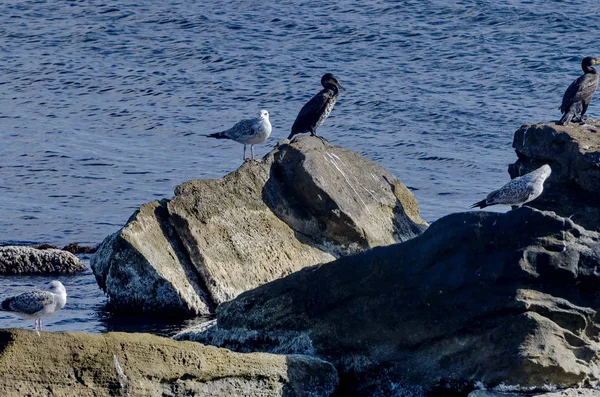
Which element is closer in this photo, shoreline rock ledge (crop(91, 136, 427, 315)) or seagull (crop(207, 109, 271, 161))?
shoreline rock ledge (crop(91, 136, 427, 315))

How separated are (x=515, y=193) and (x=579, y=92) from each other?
3.27m

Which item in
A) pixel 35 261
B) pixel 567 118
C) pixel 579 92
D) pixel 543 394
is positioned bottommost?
pixel 35 261

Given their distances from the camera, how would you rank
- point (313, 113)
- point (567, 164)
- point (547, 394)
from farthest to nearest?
1. point (313, 113)
2. point (567, 164)
3. point (547, 394)

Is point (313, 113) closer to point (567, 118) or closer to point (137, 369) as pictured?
point (567, 118)

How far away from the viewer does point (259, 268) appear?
12977 mm

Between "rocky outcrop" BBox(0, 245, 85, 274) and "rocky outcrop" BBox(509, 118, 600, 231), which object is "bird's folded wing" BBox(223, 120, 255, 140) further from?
"rocky outcrop" BBox(509, 118, 600, 231)

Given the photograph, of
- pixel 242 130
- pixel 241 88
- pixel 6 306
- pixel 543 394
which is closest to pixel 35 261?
pixel 242 130

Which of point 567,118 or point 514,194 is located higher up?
point 567,118

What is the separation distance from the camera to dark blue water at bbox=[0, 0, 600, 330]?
2025 centimetres

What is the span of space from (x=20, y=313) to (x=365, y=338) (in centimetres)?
300

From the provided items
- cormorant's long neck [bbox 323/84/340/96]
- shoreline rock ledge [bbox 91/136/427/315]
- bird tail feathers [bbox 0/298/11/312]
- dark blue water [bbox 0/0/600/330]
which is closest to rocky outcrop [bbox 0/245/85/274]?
shoreline rock ledge [bbox 91/136/427/315]

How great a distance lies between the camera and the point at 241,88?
26.1 m

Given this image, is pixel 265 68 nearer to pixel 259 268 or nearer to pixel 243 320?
pixel 259 268

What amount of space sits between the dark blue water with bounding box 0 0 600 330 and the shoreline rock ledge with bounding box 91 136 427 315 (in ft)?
12.7
